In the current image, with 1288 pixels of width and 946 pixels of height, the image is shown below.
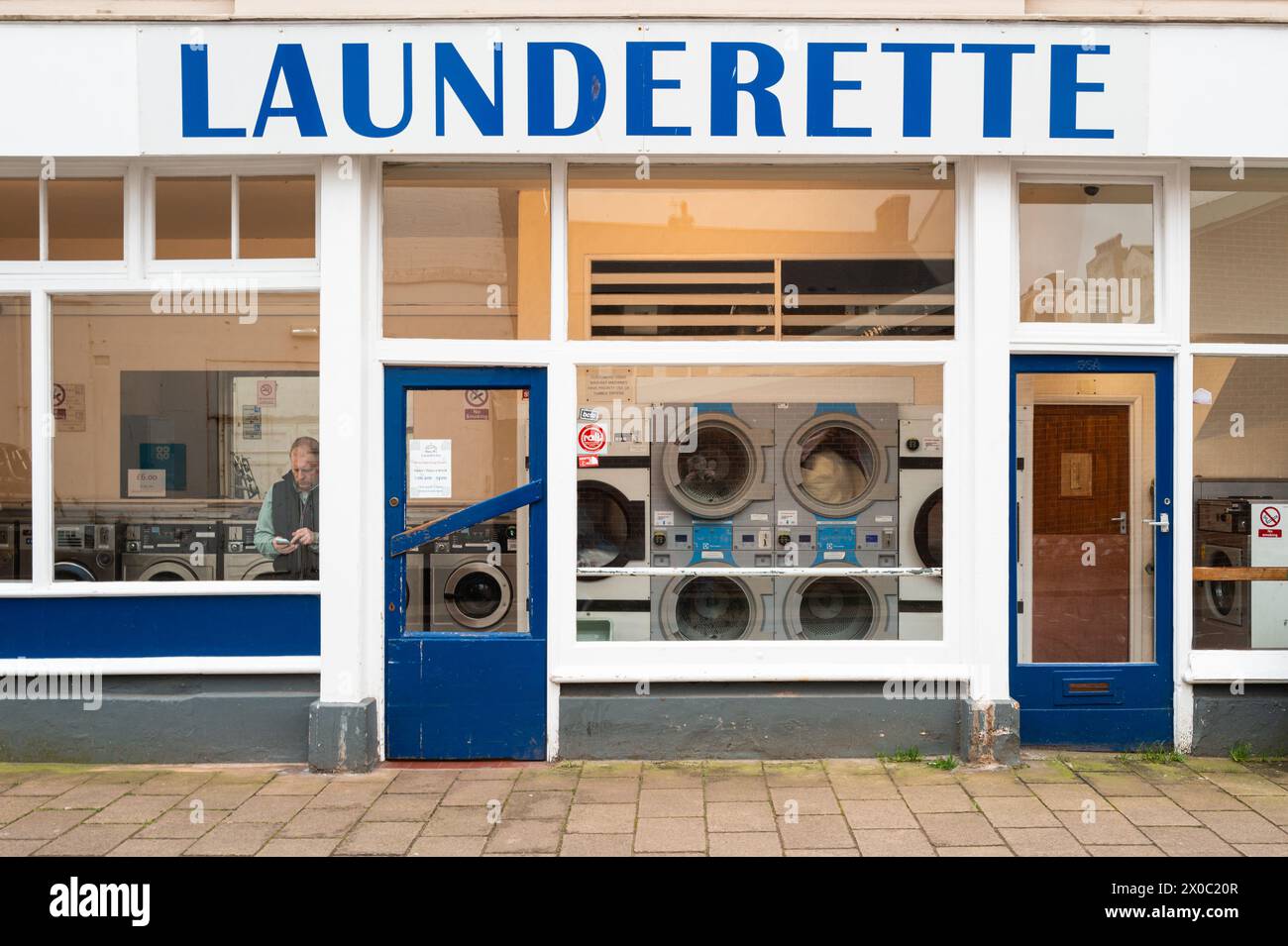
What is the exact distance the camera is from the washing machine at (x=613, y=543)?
5.82m

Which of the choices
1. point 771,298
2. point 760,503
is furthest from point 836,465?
point 771,298

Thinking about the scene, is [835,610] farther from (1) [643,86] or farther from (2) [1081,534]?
(1) [643,86]

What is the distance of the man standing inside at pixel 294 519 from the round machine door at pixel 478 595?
79 cm

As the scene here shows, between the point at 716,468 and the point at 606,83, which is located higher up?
the point at 606,83

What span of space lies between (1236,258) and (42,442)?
22.4 feet

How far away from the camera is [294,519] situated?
5.86m

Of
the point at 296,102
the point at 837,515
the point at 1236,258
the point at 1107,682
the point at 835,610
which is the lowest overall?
the point at 1107,682

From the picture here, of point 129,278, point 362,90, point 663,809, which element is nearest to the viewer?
point 663,809

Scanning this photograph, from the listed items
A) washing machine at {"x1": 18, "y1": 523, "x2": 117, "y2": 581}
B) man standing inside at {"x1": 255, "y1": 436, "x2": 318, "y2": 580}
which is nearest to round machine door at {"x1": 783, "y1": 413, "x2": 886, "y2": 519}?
man standing inside at {"x1": 255, "y1": 436, "x2": 318, "y2": 580}

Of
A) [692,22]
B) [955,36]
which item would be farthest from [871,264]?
[692,22]

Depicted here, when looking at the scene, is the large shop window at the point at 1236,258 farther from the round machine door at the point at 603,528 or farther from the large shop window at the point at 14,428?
the large shop window at the point at 14,428

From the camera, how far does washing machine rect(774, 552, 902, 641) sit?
5.85m

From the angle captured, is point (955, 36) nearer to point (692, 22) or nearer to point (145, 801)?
point (692, 22)

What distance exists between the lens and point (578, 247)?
579 centimetres
